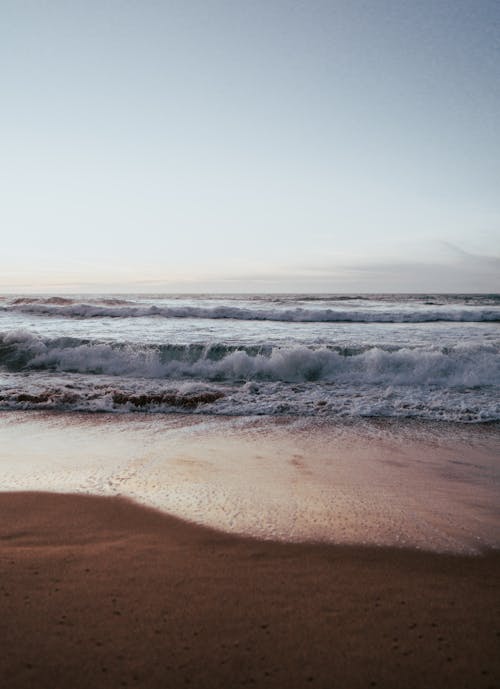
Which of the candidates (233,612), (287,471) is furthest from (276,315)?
(233,612)

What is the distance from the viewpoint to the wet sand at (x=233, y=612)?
1.62m

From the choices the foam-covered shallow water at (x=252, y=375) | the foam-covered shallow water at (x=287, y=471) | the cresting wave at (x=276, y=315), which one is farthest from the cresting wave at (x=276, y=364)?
the cresting wave at (x=276, y=315)

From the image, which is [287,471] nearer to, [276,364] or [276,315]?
[276,364]

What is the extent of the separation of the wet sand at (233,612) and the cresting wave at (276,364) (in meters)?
6.28

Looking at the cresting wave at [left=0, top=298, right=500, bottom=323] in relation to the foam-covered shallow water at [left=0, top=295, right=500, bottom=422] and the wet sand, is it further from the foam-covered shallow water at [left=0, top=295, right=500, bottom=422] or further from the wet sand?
the wet sand

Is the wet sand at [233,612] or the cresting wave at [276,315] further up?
the cresting wave at [276,315]

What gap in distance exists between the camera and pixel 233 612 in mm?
1939

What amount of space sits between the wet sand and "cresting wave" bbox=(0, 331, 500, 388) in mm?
6280

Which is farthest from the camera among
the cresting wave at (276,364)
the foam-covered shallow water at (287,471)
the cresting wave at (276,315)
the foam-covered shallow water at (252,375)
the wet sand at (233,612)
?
the cresting wave at (276,315)

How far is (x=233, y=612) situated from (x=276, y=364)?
7554mm

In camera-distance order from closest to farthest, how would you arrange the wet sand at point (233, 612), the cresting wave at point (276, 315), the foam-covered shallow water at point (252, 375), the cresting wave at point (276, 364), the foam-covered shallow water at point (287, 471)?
the wet sand at point (233, 612)
the foam-covered shallow water at point (287, 471)
the foam-covered shallow water at point (252, 375)
the cresting wave at point (276, 364)
the cresting wave at point (276, 315)

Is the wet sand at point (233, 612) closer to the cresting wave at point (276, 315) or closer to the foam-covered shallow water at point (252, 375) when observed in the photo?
the foam-covered shallow water at point (252, 375)

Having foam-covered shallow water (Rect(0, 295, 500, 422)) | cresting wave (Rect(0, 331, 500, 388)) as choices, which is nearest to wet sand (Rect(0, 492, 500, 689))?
foam-covered shallow water (Rect(0, 295, 500, 422))

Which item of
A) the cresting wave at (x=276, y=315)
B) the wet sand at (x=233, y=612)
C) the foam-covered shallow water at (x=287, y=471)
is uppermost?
the cresting wave at (x=276, y=315)
